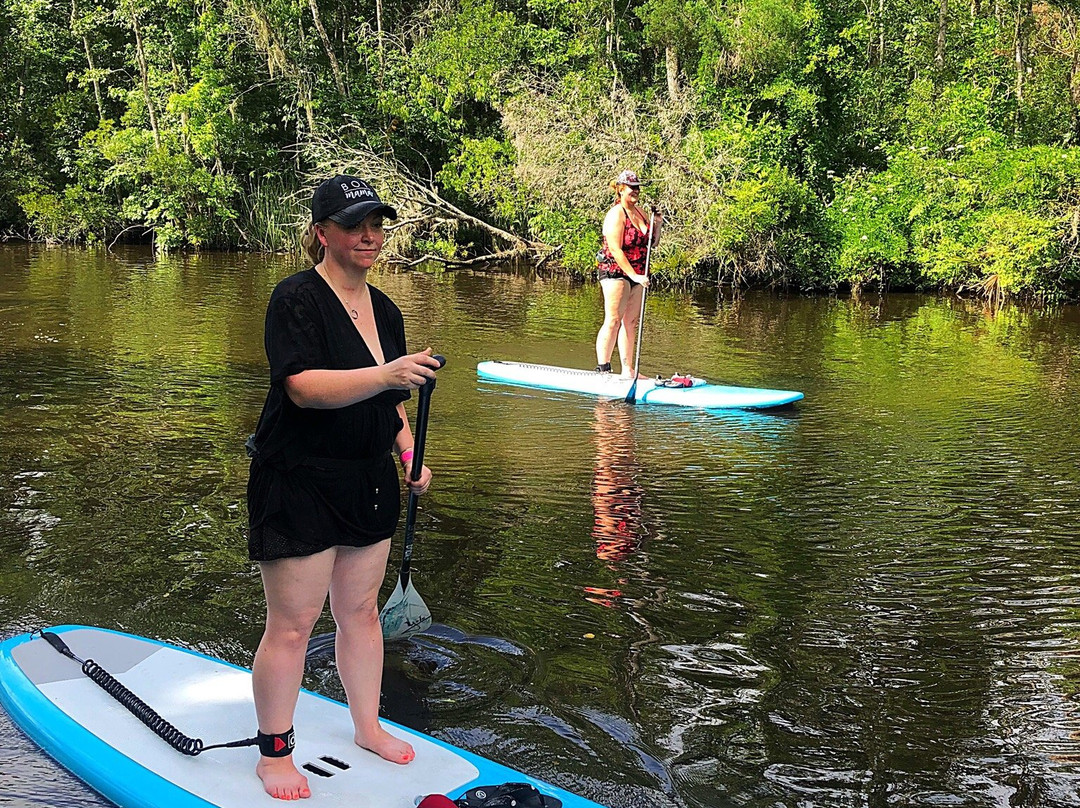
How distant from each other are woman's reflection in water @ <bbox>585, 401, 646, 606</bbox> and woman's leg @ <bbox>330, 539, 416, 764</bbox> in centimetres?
179

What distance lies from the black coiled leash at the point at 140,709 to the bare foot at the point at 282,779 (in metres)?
0.09

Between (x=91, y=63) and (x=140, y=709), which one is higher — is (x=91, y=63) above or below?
above

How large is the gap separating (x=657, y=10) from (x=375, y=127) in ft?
23.8

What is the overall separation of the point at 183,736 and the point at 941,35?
23.5 metres

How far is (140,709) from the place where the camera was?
12.0 ft

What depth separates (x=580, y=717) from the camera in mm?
4016

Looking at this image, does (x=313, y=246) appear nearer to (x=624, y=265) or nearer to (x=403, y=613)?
(x=403, y=613)

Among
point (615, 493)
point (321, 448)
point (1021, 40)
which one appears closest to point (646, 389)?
point (615, 493)

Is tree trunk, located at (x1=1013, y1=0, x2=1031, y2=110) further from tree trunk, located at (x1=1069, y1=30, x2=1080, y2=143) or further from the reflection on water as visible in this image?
the reflection on water

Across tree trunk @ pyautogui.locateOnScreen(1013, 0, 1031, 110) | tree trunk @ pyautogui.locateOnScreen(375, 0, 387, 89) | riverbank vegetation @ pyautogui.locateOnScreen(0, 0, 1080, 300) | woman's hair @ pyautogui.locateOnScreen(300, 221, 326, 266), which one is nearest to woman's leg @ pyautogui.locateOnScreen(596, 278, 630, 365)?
woman's hair @ pyautogui.locateOnScreen(300, 221, 326, 266)

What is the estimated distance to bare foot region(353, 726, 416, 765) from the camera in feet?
11.1

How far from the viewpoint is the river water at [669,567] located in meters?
3.83

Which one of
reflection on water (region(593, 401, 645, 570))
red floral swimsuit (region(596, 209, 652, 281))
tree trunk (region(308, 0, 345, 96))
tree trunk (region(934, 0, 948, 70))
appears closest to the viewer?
reflection on water (region(593, 401, 645, 570))

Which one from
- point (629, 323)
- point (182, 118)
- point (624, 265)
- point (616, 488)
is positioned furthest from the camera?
point (182, 118)
